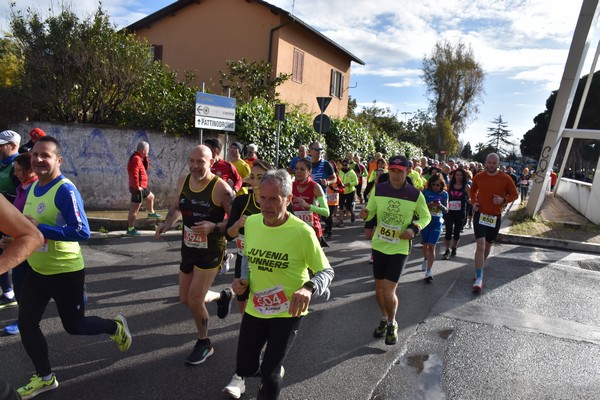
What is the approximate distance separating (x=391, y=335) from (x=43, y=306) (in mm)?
3214

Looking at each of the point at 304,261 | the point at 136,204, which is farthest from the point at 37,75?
the point at 304,261

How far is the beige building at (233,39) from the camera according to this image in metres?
21.2

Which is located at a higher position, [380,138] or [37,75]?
[37,75]

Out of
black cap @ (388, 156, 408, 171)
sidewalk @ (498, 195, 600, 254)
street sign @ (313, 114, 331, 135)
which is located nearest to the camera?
black cap @ (388, 156, 408, 171)

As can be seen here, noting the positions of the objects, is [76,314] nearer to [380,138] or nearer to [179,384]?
[179,384]

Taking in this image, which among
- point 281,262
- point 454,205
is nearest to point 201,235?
point 281,262

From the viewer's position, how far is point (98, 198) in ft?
38.6

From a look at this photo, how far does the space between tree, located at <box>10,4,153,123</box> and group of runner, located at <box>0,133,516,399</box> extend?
8.47m

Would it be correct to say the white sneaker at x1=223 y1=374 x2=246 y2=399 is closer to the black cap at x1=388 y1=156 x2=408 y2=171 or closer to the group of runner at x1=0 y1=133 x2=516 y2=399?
the group of runner at x1=0 y1=133 x2=516 y2=399

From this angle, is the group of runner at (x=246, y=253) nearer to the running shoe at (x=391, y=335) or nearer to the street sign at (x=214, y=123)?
the running shoe at (x=391, y=335)

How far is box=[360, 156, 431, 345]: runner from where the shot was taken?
472cm

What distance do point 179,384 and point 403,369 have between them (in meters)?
1.99

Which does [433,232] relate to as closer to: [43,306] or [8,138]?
[43,306]

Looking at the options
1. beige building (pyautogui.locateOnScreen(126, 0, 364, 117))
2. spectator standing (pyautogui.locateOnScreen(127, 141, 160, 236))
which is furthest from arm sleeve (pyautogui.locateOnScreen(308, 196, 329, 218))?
beige building (pyautogui.locateOnScreen(126, 0, 364, 117))
